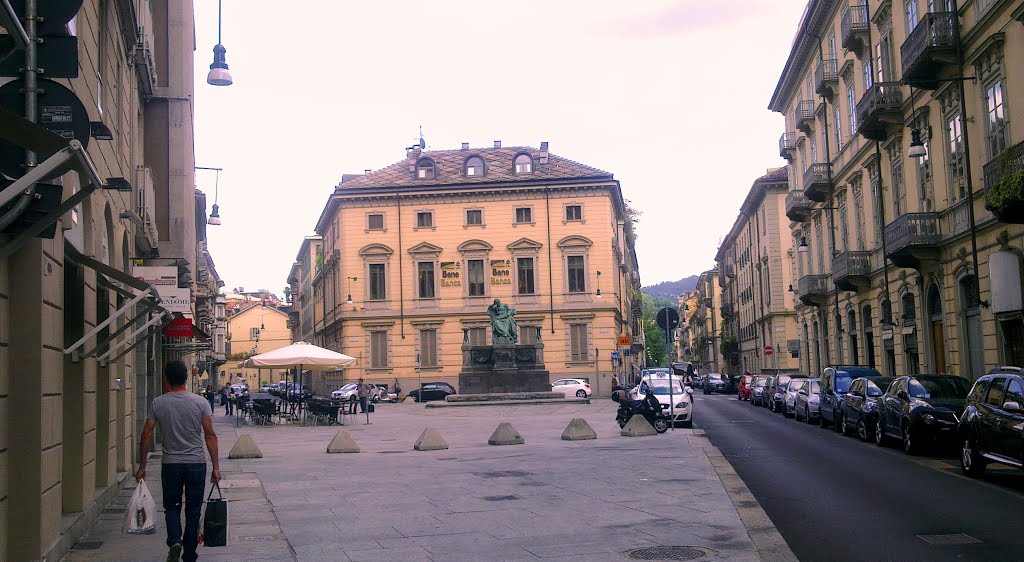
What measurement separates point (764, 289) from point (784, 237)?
522 cm

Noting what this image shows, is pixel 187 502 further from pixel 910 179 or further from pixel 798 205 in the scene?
pixel 798 205

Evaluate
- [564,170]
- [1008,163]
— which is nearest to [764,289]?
[564,170]

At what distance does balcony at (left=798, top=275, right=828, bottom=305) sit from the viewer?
47.3 m

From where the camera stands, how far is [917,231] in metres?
30.6

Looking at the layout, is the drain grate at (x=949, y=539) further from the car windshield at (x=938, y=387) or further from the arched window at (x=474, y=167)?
the arched window at (x=474, y=167)

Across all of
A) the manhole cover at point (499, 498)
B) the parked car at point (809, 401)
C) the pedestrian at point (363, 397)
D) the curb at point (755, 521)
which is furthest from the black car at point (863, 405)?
the pedestrian at point (363, 397)

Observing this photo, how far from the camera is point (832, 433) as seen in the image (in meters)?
27.0

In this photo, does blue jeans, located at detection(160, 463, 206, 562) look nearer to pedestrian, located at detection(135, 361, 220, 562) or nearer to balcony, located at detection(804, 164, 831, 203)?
pedestrian, located at detection(135, 361, 220, 562)

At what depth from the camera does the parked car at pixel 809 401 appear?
31203 mm

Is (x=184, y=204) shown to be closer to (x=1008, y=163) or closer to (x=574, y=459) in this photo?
(x=574, y=459)

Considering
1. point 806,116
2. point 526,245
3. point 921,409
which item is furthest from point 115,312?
point 526,245

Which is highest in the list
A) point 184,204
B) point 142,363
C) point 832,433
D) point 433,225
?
point 433,225

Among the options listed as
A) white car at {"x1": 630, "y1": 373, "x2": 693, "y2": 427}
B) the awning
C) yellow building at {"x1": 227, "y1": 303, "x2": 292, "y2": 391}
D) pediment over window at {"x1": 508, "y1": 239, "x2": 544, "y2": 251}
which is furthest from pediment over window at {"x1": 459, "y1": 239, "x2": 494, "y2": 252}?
yellow building at {"x1": 227, "y1": 303, "x2": 292, "y2": 391}

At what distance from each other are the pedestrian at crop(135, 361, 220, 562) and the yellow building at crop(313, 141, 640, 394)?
55261 mm
